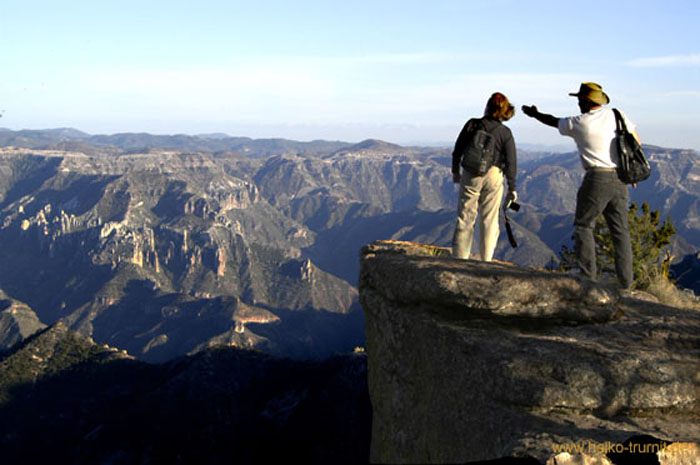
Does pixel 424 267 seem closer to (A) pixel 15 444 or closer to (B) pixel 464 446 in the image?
(B) pixel 464 446

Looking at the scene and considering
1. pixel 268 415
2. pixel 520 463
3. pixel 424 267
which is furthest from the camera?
pixel 268 415

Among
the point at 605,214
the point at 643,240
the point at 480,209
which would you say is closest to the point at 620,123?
the point at 605,214

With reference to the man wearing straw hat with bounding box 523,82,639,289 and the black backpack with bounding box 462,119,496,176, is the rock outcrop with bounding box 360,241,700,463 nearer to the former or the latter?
the man wearing straw hat with bounding box 523,82,639,289

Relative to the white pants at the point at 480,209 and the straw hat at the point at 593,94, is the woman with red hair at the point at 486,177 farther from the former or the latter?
the straw hat at the point at 593,94

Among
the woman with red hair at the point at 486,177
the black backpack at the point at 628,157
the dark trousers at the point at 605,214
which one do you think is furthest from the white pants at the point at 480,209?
the black backpack at the point at 628,157

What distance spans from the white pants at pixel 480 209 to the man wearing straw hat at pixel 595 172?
1.81 m

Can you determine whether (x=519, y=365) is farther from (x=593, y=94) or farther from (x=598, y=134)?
(x=593, y=94)

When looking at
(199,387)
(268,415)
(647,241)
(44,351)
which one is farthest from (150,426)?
(647,241)

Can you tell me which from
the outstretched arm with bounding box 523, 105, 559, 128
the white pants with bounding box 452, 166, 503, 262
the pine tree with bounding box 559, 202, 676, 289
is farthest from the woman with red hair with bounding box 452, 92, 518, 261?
the pine tree with bounding box 559, 202, 676, 289

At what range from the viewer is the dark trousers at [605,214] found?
11.0 m

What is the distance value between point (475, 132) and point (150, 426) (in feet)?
434

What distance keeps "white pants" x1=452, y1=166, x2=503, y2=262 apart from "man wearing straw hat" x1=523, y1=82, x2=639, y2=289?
1.81 meters

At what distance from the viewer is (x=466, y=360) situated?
823 cm

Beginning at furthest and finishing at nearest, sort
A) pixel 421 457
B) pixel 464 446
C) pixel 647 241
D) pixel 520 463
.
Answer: pixel 647 241, pixel 421 457, pixel 464 446, pixel 520 463
